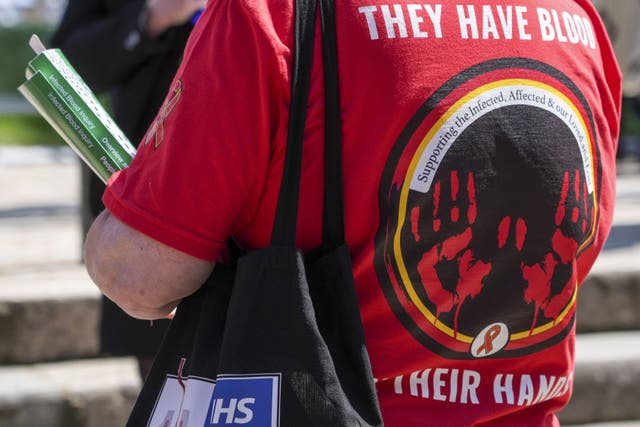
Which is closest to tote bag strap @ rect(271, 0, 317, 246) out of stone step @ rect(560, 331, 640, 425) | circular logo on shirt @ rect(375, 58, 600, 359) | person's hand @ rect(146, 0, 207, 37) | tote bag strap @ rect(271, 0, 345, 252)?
tote bag strap @ rect(271, 0, 345, 252)

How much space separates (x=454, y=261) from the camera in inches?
51.4

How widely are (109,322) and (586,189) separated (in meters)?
1.39

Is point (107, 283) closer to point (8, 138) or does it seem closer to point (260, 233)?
point (260, 233)

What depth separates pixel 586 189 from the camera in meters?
1.40

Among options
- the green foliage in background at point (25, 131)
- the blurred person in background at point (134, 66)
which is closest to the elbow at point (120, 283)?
the blurred person in background at point (134, 66)

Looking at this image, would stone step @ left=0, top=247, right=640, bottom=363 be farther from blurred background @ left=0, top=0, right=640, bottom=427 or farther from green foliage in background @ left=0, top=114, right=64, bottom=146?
→ green foliage in background @ left=0, top=114, right=64, bottom=146

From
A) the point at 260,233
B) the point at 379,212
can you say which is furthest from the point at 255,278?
the point at 379,212

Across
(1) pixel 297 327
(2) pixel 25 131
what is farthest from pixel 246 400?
(2) pixel 25 131

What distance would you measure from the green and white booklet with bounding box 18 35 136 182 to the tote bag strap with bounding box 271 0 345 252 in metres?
0.34

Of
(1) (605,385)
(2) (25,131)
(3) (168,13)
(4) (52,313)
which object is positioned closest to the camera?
(3) (168,13)

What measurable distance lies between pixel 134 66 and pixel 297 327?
1.33 m

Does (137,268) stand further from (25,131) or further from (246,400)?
(25,131)

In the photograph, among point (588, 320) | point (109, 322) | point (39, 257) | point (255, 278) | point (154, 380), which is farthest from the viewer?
point (39, 257)

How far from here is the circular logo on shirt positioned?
4.15 feet
